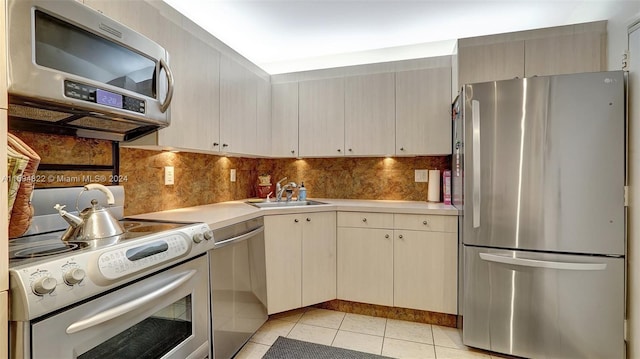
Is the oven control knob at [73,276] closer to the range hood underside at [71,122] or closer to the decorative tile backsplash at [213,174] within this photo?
the range hood underside at [71,122]

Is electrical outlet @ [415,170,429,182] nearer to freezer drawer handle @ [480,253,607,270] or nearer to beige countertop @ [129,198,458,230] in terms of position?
beige countertop @ [129,198,458,230]

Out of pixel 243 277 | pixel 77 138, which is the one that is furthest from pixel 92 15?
pixel 243 277

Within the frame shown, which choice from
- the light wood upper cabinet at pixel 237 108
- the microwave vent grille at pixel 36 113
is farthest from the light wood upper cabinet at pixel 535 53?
the microwave vent grille at pixel 36 113

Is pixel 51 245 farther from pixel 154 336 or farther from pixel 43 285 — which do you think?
pixel 154 336

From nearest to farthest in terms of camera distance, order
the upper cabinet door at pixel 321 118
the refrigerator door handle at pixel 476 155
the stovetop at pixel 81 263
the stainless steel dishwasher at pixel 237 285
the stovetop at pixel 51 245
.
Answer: the stovetop at pixel 81 263
the stovetop at pixel 51 245
the stainless steel dishwasher at pixel 237 285
the refrigerator door handle at pixel 476 155
the upper cabinet door at pixel 321 118

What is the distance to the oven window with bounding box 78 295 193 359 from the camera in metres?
1.11

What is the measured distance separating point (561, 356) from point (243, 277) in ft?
6.55

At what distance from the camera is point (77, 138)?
62.5 inches

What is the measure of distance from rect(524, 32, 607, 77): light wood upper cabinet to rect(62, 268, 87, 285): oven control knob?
2.71 meters

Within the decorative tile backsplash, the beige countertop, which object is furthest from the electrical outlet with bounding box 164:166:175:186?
the beige countertop

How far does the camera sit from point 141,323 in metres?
1.21

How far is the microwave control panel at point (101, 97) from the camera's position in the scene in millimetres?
1100

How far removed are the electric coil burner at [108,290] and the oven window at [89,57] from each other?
0.63m

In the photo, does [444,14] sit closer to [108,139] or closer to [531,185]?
[531,185]
